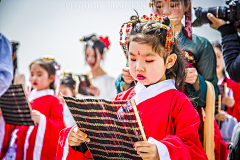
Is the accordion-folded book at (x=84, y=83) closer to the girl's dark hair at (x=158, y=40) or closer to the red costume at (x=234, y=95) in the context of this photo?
the red costume at (x=234, y=95)

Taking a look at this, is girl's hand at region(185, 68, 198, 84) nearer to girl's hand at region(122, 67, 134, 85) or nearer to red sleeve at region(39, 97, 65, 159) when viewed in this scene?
girl's hand at region(122, 67, 134, 85)

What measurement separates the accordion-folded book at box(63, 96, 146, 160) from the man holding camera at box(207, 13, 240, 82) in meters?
0.73

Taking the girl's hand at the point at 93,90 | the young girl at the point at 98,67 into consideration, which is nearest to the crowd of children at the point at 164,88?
the girl's hand at the point at 93,90

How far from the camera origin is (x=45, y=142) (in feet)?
7.50

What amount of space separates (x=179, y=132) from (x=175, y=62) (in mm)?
348

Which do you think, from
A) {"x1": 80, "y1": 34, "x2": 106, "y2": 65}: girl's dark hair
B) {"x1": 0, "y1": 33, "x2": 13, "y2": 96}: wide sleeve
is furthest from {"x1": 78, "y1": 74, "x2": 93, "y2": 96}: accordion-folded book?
{"x1": 0, "y1": 33, "x2": 13, "y2": 96}: wide sleeve

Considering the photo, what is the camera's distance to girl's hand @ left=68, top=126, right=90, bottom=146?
1.05m

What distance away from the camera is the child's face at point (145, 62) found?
1.08 meters

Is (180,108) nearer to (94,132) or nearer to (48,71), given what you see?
(94,132)

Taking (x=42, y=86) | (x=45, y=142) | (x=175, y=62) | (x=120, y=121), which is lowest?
(x=45, y=142)

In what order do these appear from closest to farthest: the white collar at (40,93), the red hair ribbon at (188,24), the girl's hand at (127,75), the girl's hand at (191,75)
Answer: the girl's hand at (191,75) → the girl's hand at (127,75) → the red hair ribbon at (188,24) → the white collar at (40,93)

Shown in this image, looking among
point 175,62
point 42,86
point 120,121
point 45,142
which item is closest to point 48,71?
point 42,86

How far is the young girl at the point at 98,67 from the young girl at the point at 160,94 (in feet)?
7.48

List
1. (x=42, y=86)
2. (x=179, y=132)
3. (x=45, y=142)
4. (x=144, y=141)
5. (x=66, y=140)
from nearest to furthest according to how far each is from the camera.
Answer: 1. (x=144, y=141)
2. (x=179, y=132)
3. (x=66, y=140)
4. (x=45, y=142)
5. (x=42, y=86)
